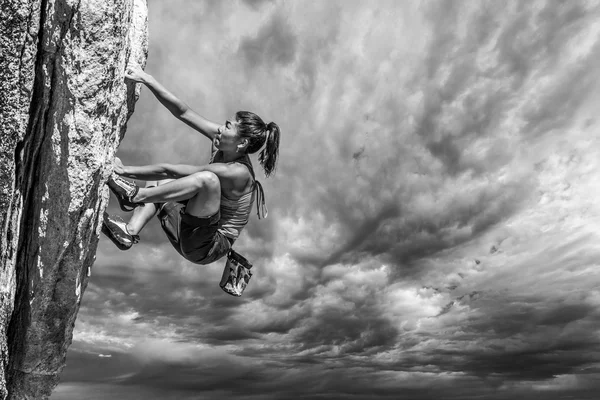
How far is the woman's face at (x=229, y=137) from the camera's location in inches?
324

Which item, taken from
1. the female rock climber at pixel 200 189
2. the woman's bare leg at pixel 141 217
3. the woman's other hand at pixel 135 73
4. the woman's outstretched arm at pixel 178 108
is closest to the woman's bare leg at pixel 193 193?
the female rock climber at pixel 200 189

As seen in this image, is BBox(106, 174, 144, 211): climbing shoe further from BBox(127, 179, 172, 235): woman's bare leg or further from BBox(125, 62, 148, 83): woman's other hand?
BBox(125, 62, 148, 83): woman's other hand

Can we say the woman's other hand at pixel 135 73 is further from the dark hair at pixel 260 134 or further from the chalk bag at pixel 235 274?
the chalk bag at pixel 235 274

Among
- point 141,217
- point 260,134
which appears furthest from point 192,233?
point 260,134

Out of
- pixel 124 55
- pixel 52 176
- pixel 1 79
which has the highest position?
pixel 124 55

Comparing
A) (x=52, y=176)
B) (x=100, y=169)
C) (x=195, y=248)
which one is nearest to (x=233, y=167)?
(x=195, y=248)

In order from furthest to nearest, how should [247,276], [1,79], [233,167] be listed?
[247,276] → [233,167] → [1,79]

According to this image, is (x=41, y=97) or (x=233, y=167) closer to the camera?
(x=41, y=97)

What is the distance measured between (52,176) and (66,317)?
182 cm

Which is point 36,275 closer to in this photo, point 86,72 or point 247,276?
point 86,72

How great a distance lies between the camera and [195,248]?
853 cm

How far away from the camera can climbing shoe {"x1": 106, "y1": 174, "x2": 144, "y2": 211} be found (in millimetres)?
7133

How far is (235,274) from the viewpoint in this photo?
A: 944 cm

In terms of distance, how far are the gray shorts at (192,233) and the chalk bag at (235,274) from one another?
0.52 m
